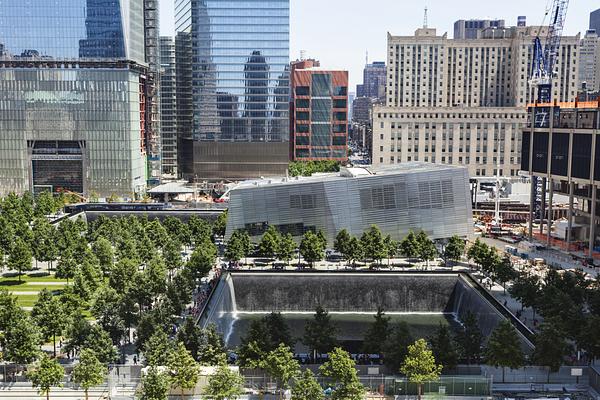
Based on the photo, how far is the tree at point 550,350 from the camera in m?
49.5

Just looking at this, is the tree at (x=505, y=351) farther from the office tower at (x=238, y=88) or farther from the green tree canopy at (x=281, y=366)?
the office tower at (x=238, y=88)

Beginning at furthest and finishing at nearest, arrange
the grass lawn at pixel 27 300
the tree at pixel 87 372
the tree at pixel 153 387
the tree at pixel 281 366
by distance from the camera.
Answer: the grass lawn at pixel 27 300, the tree at pixel 281 366, the tree at pixel 87 372, the tree at pixel 153 387

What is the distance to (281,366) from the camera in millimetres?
46312

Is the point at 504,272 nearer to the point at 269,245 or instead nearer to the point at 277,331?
the point at 269,245

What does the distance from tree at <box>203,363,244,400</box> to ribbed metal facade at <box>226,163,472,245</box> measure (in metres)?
49.5

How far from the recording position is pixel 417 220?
3720 inches

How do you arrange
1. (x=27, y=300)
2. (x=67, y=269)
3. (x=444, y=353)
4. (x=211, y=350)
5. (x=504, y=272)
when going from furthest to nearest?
(x=67, y=269)
(x=504, y=272)
(x=27, y=300)
(x=211, y=350)
(x=444, y=353)

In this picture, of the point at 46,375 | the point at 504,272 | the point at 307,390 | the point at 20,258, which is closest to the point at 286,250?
the point at 504,272

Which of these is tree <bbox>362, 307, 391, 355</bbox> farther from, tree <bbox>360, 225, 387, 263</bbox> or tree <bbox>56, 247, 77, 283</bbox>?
tree <bbox>56, 247, 77, 283</bbox>

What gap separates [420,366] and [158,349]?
747 inches

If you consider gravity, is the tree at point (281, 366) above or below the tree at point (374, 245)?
below

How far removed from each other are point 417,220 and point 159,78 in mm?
118634

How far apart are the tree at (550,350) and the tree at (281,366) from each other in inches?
729

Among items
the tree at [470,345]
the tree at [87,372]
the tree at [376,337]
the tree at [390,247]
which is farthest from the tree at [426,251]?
the tree at [87,372]
